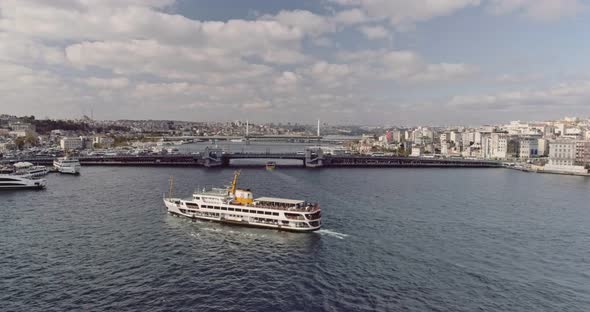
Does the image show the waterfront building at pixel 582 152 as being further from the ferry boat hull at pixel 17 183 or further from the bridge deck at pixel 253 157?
the ferry boat hull at pixel 17 183

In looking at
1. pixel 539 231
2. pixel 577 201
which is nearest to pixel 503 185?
pixel 577 201

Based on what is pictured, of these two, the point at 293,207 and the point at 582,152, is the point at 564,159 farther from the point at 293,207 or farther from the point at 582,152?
the point at 293,207

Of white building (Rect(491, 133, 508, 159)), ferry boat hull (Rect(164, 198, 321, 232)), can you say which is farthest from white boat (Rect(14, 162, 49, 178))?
white building (Rect(491, 133, 508, 159))

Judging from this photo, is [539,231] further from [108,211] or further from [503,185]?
[108,211]

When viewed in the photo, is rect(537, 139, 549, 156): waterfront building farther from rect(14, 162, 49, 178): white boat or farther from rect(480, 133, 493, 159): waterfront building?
rect(14, 162, 49, 178): white boat

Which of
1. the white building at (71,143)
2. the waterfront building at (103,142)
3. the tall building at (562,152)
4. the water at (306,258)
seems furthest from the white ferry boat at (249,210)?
the waterfront building at (103,142)

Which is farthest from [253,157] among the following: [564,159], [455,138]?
[455,138]

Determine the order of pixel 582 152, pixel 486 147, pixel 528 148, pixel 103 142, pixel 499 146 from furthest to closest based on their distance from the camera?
pixel 103 142 → pixel 486 147 → pixel 499 146 → pixel 528 148 → pixel 582 152
